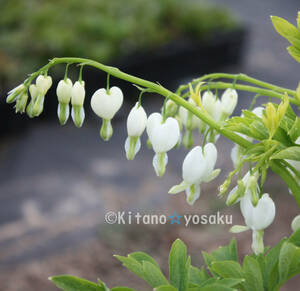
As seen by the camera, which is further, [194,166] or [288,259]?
[194,166]

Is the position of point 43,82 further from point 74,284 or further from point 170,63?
point 170,63

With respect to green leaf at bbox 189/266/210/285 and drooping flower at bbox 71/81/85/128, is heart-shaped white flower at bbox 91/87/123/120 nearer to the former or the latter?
drooping flower at bbox 71/81/85/128

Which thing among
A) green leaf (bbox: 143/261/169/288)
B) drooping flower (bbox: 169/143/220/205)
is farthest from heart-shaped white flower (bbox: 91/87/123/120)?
green leaf (bbox: 143/261/169/288)

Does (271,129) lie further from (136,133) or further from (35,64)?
(35,64)

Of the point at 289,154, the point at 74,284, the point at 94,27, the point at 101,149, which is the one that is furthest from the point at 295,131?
the point at 94,27

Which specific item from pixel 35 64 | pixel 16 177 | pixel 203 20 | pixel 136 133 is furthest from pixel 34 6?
pixel 136 133

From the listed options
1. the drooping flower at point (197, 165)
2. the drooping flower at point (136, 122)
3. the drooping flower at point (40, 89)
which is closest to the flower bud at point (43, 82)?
the drooping flower at point (40, 89)

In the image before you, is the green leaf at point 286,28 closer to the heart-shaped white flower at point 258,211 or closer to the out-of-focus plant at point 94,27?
the heart-shaped white flower at point 258,211
